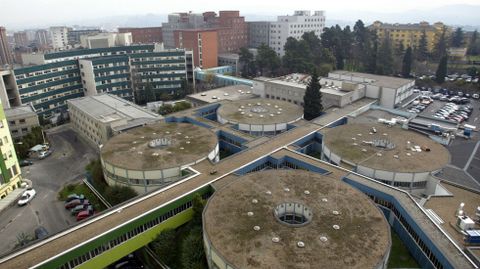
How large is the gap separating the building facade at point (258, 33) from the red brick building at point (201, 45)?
3842cm

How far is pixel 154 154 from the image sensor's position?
44312mm

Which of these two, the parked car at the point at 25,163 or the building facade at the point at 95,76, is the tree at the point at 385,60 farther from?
the parked car at the point at 25,163

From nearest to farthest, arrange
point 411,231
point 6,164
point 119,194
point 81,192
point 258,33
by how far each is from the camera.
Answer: point 411,231, point 119,194, point 6,164, point 81,192, point 258,33

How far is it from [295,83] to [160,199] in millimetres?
51865

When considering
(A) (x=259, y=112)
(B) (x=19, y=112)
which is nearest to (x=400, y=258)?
(A) (x=259, y=112)

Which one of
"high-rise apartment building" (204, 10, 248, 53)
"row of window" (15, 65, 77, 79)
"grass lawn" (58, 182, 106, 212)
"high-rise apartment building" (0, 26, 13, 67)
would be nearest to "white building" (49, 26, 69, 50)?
"high-rise apartment building" (0, 26, 13, 67)

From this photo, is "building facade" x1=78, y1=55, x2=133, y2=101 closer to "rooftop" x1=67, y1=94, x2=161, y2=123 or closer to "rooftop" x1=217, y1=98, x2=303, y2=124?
"rooftop" x1=67, y1=94, x2=161, y2=123

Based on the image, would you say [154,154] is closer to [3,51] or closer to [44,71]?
[44,71]

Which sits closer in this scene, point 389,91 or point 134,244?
point 134,244

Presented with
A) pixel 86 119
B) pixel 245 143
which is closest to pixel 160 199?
pixel 245 143

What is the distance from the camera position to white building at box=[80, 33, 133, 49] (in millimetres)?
96137

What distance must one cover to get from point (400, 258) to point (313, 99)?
121ft

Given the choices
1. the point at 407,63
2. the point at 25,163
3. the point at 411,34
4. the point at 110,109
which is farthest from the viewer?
the point at 411,34

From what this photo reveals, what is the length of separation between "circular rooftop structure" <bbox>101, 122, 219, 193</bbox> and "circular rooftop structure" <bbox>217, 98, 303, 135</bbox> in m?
7.65
